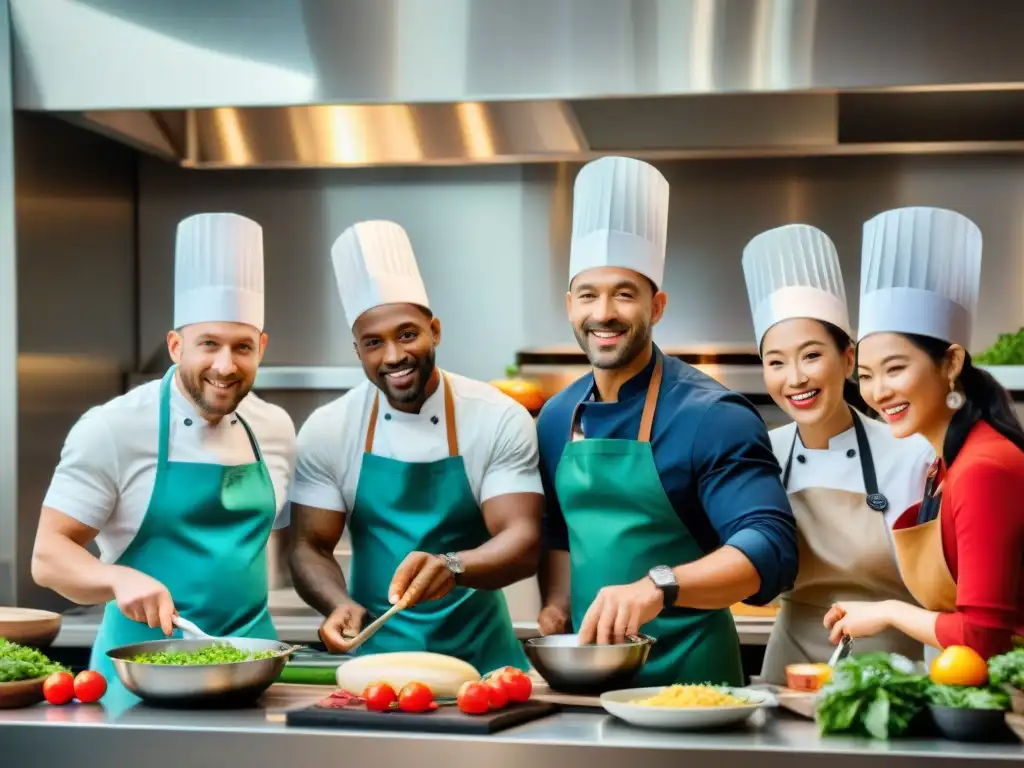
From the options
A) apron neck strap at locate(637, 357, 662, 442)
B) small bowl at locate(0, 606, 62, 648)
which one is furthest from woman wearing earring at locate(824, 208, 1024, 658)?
small bowl at locate(0, 606, 62, 648)

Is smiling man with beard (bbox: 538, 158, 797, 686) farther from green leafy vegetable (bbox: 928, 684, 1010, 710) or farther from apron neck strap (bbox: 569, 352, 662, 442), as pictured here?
green leafy vegetable (bbox: 928, 684, 1010, 710)

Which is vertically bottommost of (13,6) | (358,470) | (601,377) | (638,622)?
(638,622)

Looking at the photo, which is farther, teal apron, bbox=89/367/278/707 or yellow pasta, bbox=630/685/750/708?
teal apron, bbox=89/367/278/707

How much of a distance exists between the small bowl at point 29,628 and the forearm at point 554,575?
3.67 feet

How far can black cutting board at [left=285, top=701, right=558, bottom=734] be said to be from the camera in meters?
2.06

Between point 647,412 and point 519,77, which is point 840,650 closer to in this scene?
point 647,412

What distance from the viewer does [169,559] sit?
2.83 m

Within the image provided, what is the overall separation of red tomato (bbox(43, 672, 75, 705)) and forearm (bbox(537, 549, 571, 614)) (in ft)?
3.49

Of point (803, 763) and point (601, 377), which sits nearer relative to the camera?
point (803, 763)

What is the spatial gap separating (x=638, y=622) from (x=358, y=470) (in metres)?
0.94

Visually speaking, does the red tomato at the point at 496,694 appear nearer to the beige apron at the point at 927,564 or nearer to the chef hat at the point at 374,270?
the beige apron at the point at 927,564

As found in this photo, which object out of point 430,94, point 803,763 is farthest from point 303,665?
point 430,94

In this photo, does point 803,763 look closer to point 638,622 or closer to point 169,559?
point 638,622

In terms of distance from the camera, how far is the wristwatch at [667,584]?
2.37 meters
